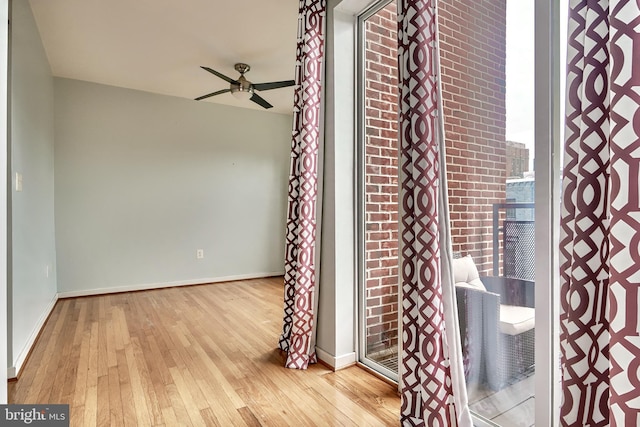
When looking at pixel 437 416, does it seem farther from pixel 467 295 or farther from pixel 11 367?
pixel 11 367

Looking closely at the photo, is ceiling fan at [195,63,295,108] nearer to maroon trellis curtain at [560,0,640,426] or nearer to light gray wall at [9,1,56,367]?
light gray wall at [9,1,56,367]

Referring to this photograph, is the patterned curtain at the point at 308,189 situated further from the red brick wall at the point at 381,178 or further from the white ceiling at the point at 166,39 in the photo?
the white ceiling at the point at 166,39

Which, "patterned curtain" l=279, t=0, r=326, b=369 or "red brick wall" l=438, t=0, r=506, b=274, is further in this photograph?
"patterned curtain" l=279, t=0, r=326, b=369

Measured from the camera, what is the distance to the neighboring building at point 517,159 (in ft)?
4.30

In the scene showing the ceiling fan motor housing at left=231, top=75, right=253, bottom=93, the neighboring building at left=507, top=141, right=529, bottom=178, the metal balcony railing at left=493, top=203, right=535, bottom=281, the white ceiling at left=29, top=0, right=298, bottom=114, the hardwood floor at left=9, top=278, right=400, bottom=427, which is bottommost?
the hardwood floor at left=9, top=278, right=400, bottom=427

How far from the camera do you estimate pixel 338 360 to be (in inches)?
81.7

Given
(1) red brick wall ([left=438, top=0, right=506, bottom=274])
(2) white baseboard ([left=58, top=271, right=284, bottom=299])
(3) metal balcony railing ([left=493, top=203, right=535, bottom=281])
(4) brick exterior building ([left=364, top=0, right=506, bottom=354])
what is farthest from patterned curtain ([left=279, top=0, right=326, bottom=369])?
(2) white baseboard ([left=58, top=271, right=284, bottom=299])

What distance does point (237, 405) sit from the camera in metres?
1.70

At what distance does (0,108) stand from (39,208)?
6.68 ft

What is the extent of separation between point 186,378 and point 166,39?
8.90 feet

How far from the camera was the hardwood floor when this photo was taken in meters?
1.62

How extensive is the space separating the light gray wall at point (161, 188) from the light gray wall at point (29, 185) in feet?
1.15

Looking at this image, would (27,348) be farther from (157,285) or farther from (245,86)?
(245,86)

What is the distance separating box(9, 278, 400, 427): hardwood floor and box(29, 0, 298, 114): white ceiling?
244 centimetres
